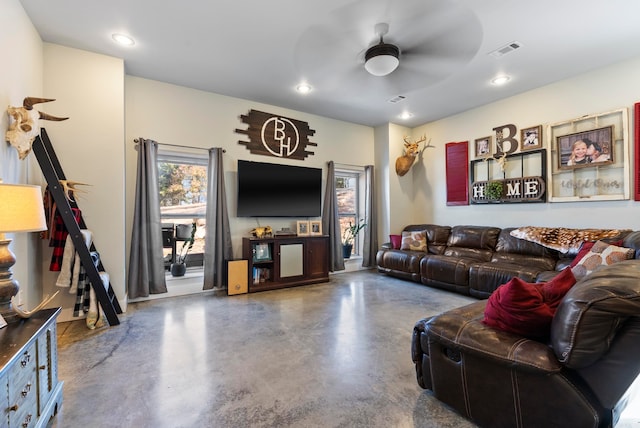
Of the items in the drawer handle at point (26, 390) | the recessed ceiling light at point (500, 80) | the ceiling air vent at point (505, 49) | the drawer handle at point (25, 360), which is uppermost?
the recessed ceiling light at point (500, 80)

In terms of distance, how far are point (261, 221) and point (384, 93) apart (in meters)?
2.67

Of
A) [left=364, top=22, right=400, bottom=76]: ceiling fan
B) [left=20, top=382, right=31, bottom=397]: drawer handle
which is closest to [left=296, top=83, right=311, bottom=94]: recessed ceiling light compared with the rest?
[left=364, top=22, right=400, bottom=76]: ceiling fan

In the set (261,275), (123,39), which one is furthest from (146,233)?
(123,39)

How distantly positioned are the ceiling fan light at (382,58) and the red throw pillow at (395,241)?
10.6 feet

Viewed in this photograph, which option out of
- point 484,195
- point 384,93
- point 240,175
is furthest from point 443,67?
point 240,175

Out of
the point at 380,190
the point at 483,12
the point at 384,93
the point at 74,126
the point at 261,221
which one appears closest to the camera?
the point at 483,12

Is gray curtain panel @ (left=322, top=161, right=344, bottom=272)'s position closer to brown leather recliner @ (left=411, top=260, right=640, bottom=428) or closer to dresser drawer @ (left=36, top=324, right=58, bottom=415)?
brown leather recliner @ (left=411, top=260, right=640, bottom=428)

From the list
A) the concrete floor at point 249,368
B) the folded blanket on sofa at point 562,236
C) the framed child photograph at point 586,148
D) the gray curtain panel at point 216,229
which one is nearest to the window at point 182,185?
the gray curtain panel at point 216,229

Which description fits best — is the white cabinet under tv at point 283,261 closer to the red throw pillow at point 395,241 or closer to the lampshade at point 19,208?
the red throw pillow at point 395,241

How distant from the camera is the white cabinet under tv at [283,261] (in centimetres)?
427

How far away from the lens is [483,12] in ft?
8.38

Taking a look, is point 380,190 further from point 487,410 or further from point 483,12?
point 487,410

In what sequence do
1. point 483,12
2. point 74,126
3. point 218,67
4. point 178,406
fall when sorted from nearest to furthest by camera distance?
point 178,406, point 483,12, point 74,126, point 218,67

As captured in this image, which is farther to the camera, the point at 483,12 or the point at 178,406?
the point at 483,12
